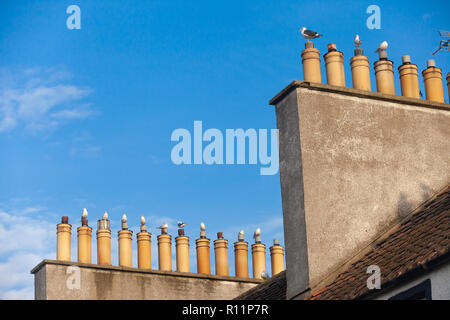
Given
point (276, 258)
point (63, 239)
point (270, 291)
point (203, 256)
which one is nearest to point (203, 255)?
point (203, 256)

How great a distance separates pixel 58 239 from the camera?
22141 millimetres

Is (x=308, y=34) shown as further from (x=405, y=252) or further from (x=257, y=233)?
(x=257, y=233)

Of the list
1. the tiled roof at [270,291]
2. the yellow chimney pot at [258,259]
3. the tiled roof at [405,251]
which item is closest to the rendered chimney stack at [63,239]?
the tiled roof at [270,291]

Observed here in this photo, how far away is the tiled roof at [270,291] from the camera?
62.3 feet

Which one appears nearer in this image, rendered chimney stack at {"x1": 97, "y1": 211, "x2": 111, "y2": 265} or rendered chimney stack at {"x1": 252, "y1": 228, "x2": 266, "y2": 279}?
rendered chimney stack at {"x1": 97, "y1": 211, "x2": 111, "y2": 265}

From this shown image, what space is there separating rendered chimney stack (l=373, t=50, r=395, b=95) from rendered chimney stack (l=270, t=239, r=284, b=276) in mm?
6757

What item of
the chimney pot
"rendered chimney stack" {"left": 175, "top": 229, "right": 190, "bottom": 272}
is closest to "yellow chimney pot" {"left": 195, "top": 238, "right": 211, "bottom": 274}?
"rendered chimney stack" {"left": 175, "top": 229, "right": 190, "bottom": 272}

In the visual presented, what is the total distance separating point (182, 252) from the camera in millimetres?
23312

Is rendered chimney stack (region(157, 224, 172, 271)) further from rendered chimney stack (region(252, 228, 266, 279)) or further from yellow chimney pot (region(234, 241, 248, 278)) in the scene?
rendered chimney stack (region(252, 228, 266, 279))

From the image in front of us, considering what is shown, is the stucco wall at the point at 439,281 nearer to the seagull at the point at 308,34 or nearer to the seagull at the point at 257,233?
the seagull at the point at 308,34

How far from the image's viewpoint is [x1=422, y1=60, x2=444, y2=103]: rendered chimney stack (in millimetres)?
19016

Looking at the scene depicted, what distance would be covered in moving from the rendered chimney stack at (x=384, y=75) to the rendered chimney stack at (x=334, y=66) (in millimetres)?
824
